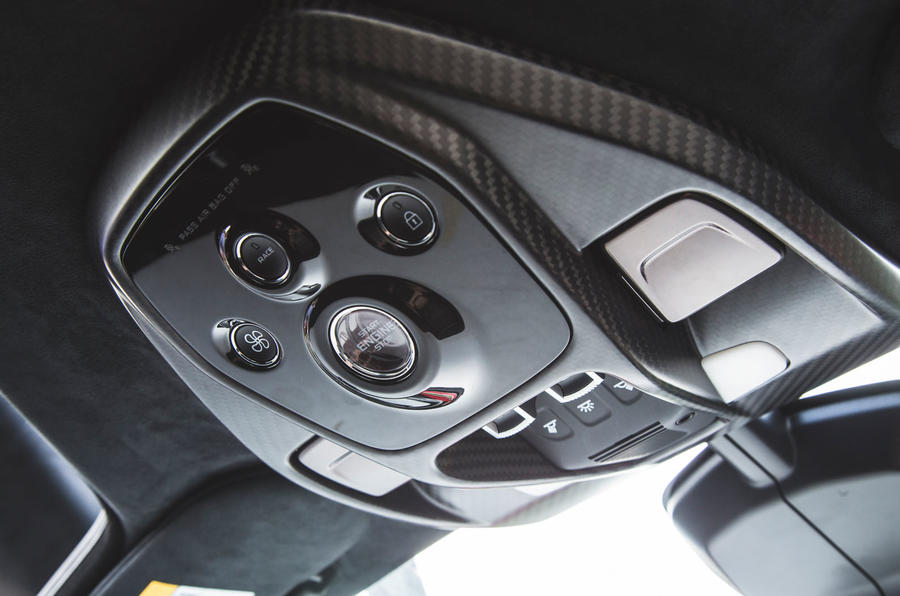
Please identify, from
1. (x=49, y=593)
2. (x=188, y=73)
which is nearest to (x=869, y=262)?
(x=188, y=73)

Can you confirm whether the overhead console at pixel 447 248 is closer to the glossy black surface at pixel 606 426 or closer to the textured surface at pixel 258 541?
the glossy black surface at pixel 606 426

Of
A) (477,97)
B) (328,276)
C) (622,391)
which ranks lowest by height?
(622,391)

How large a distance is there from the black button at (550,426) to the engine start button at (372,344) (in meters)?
0.29

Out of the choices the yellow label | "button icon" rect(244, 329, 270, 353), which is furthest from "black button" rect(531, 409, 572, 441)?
the yellow label

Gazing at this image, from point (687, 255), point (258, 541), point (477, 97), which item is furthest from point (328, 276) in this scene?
point (258, 541)

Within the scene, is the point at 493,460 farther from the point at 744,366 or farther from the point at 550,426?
the point at 744,366

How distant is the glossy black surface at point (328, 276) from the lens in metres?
0.71

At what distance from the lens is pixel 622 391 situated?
1.05 m

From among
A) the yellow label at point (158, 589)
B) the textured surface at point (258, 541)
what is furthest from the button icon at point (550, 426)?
the yellow label at point (158, 589)

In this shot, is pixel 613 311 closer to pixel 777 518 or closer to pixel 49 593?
pixel 777 518

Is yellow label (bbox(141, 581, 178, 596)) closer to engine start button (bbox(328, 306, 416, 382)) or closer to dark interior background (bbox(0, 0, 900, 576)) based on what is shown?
dark interior background (bbox(0, 0, 900, 576))

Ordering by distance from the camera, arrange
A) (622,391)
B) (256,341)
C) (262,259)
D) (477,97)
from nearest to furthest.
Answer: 1. (477,97)
2. (262,259)
3. (256,341)
4. (622,391)

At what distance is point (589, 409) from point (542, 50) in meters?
0.55

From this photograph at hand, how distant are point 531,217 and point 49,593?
1.22m
